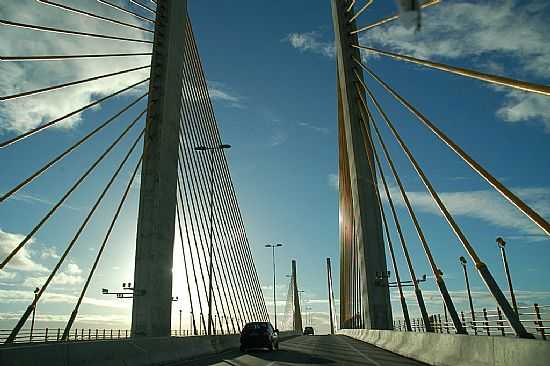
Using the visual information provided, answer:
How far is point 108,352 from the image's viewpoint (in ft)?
37.0

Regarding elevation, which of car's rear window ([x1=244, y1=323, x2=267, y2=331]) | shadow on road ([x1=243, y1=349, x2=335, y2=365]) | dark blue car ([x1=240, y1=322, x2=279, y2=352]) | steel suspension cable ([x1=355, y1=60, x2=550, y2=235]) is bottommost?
shadow on road ([x1=243, y1=349, x2=335, y2=365])

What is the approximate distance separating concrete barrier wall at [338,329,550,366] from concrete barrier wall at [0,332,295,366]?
7.20 metres

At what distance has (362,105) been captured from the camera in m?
21.9

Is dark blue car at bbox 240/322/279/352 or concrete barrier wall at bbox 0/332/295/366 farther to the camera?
dark blue car at bbox 240/322/279/352

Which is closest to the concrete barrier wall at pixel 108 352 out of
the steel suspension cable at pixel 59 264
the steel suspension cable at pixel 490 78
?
the steel suspension cable at pixel 59 264

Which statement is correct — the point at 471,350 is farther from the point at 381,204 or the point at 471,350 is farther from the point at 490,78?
the point at 381,204

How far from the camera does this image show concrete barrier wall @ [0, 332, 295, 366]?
8.16m

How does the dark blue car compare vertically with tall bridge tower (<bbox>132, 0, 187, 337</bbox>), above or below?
below

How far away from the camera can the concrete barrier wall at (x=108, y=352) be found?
816 cm

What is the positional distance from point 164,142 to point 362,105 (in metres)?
8.06

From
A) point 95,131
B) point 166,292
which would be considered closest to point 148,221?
point 166,292

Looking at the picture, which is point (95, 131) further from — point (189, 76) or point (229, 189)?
point (229, 189)

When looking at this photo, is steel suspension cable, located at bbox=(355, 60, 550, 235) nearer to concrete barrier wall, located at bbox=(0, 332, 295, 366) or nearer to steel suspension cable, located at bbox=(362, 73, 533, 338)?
steel suspension cable, located at bbox=(362, 73, 533, 338)

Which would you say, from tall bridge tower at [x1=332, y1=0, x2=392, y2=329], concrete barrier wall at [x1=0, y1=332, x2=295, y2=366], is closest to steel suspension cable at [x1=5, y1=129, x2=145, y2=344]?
concrete barrier wall at [x1=0, y1=332, x2=295, y2=366]
